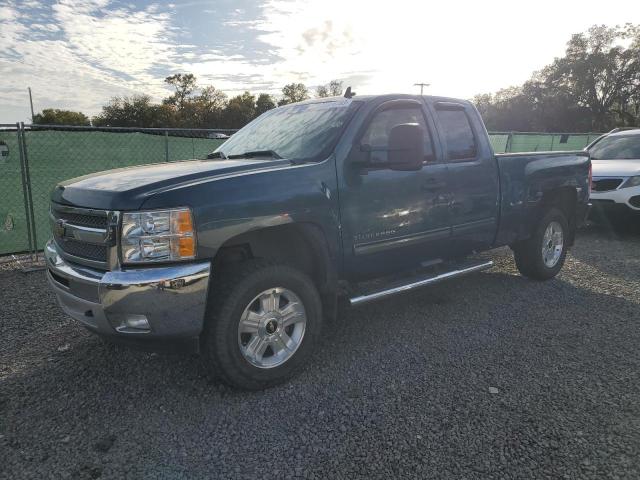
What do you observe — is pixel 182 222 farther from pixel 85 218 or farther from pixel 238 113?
pixel 238 113

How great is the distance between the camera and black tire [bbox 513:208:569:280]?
5.25 metres

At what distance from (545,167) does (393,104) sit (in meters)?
2.21

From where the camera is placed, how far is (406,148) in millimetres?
3338

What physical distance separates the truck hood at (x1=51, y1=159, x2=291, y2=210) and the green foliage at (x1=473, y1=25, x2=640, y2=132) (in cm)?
5427

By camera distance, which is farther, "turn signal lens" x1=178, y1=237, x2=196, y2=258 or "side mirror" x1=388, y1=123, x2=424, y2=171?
"side mirror" x1=388, y1=123, x2=424, y2=171

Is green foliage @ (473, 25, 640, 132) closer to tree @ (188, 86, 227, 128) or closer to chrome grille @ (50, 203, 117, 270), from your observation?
tree @ (188, 86, 227, 128)

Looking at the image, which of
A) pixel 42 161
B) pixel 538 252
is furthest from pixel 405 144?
pixel 42 161

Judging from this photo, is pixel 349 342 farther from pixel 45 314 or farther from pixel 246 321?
pixel 45 314

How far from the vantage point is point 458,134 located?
174 inches

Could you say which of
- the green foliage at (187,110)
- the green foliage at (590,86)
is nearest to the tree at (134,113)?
the green foliage at (187,110)

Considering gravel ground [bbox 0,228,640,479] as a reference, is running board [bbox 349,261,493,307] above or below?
above

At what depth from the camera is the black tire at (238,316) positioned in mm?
2850

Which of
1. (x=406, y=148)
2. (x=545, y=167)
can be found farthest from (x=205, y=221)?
(x=545, y=167)

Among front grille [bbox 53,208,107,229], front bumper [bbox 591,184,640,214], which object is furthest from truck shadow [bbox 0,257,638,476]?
front bumper [bbox 591,184,640,214]
